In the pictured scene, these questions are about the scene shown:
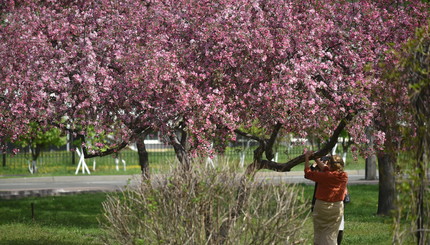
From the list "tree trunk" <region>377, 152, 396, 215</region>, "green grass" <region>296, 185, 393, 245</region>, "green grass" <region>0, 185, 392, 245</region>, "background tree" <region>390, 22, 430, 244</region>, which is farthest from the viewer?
"tree trunk" <region>377, 152, 396, 215</region>

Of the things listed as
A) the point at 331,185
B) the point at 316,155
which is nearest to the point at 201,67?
the point at 316,155

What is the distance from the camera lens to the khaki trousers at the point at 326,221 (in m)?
11.4

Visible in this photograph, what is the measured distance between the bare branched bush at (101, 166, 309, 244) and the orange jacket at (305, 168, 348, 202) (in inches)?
93.8

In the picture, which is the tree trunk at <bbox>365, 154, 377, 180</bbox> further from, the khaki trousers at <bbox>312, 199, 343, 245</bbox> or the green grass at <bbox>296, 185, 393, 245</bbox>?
the khaki trousers at <bbox>312, 199, 343, 245</bbox>

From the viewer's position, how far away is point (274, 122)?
42.8 ft

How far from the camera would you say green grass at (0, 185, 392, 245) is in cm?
1529

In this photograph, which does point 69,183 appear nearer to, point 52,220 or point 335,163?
point 52,220

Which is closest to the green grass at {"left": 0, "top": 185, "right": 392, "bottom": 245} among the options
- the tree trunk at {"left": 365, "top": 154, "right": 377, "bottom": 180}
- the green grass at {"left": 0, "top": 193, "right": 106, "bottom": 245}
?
the green grass at {"left": 0, "top": 193, "right": 106, "bottom": 245}

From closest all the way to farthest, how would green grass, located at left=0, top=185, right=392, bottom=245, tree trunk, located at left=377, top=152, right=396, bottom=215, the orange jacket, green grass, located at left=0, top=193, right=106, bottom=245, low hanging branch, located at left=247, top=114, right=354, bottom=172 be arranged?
1. the orange jacket
2. low hanging branch, located at left=247, top=114, right=354, bottom=172
3. green grass, located at left=0, top=185, right=392, bottom=245
4. green grass, located at left=0, top=193, right=106, bottom=245
5. tree trunk, located at left=377, top=152, right=396, bottom=215

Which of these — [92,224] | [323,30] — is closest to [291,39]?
[323,30]

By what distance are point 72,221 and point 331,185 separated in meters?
9.17

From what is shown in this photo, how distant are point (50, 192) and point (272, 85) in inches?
529

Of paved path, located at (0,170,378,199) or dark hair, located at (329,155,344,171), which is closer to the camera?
dark hair, located at (329,155,344,171)

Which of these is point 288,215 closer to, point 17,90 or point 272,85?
point 272,85
